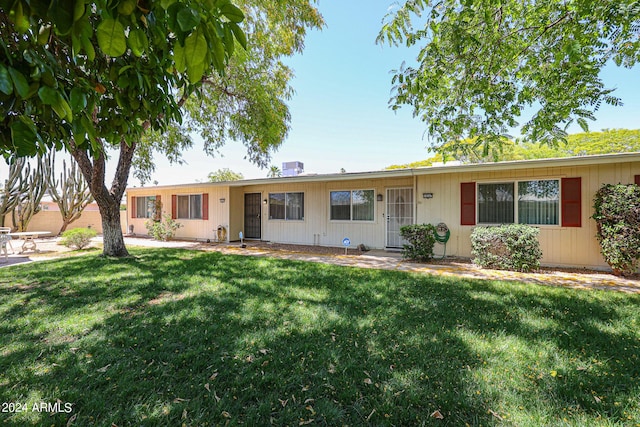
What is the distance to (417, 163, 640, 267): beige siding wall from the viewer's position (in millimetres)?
6066

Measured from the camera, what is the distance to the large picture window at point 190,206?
1193 cm

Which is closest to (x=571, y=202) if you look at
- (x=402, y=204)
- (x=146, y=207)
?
(x=402, y=204)

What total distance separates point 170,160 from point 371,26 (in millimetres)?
8480

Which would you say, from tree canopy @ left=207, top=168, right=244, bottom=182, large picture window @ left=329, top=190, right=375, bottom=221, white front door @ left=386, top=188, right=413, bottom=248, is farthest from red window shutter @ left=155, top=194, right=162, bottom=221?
tree canopy @ left=207, top=168, right=244, bottom=182

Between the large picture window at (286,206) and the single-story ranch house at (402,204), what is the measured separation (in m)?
0.04

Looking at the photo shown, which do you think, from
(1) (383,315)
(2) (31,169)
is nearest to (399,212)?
(1) (383,315)

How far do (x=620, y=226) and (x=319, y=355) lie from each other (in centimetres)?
639

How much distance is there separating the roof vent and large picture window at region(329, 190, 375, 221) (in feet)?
11.2

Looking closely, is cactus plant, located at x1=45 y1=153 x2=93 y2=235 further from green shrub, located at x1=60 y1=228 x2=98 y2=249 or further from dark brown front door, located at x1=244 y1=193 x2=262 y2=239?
dark brown front door, located at x1=244 y1=193 x2=262 y2=239

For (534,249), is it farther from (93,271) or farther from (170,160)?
(170,160)

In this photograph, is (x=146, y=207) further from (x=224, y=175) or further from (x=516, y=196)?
(x=224, y=175)

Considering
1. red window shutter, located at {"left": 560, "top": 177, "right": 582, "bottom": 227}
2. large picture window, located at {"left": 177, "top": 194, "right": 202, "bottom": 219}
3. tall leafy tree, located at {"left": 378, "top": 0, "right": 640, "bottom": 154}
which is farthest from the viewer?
large picture window, located at {"left": 177, "top": 194, "right": 202, "bottom": 219}

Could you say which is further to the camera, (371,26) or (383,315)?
(371,26)

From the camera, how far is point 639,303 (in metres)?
3.79
